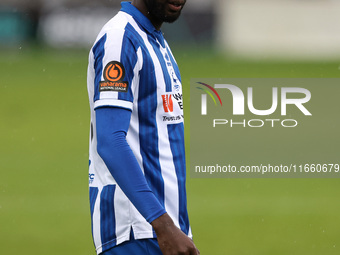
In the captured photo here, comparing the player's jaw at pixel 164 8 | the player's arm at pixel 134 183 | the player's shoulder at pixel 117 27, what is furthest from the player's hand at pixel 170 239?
the player's jaw at pixel 164 8

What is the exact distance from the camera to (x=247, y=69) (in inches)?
1046

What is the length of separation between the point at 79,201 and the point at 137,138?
301 inches

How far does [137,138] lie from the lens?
3061mm

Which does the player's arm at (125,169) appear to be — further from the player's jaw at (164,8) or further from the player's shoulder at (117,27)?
the player's jaw at (164,8)

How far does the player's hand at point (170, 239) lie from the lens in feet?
9.12

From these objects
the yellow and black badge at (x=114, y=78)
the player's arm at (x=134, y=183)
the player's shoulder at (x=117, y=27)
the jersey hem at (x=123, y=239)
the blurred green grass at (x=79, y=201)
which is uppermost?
the player's shoulder at (x=117, y=27)

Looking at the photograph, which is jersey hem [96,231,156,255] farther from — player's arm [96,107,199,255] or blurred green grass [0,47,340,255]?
blurred green grass [0,47,340,255]

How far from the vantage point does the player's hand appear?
2.78m

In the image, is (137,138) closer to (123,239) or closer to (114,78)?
(114,78)

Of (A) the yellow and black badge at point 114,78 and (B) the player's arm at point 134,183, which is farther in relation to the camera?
(A) the yellow and black badge at point 114,78

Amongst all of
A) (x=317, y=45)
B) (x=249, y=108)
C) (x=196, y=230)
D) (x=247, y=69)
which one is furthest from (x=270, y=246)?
(x=317, y=45)

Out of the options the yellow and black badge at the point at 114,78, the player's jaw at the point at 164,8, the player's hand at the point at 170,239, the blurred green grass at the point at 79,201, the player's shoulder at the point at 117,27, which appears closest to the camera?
the player's hand at the point at 170,239

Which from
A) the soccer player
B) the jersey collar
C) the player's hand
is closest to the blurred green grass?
the soccer player

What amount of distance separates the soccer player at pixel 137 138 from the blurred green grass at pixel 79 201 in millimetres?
4637
